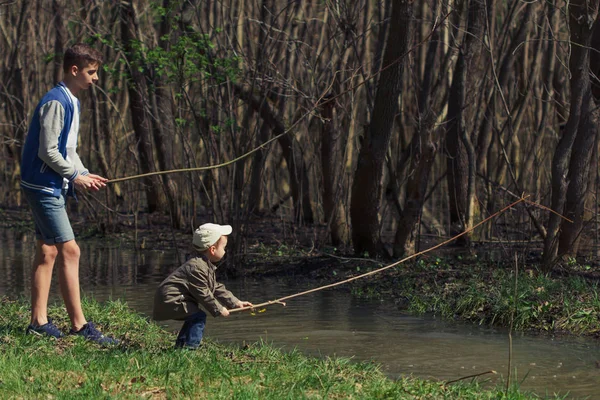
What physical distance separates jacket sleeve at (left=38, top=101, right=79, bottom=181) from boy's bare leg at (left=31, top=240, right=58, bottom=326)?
1.97ft

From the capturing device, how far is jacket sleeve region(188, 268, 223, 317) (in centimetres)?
623

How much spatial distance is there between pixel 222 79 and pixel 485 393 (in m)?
6.71

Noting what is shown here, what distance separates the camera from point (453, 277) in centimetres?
1052

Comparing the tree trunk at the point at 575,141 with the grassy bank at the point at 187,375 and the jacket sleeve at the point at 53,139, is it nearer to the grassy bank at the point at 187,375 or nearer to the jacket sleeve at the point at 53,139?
the grassy bank at the point at 187,375

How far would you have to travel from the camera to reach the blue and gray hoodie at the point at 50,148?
6371 mm

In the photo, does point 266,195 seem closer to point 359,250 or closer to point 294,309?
point 359,250

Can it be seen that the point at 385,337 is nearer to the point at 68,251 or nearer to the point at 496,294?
the point at 496,294

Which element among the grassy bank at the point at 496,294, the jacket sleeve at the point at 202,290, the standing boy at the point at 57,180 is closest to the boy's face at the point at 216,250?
the jacket sleeve at the point at 202,290

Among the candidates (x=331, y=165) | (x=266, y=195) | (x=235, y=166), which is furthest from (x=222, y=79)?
(x=266, y=195)

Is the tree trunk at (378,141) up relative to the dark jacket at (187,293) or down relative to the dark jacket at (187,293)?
up

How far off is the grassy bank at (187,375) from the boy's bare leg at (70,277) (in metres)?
0.19

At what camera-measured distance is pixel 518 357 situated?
23.0ft

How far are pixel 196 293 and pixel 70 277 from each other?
39.1 inches

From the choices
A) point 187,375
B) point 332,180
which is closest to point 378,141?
→ point 332,180
